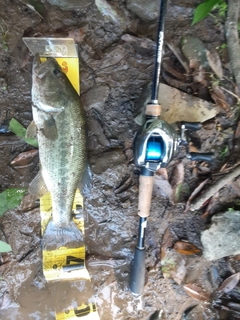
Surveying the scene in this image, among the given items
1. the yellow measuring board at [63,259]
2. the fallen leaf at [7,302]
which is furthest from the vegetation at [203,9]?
the fallen leaf at [7,302]

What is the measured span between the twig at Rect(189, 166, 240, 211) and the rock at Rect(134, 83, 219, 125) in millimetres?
536

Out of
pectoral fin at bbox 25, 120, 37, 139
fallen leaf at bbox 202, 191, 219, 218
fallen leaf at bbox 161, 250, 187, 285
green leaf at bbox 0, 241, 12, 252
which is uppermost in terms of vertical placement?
pectoral fin at bbox 25, 120, 37, 139

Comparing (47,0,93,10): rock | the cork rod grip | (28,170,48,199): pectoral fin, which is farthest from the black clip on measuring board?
(28,170,48,199): pectoral fin

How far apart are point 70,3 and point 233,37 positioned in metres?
1.40

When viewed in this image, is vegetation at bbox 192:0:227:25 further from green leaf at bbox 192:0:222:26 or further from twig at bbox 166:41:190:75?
twig at bbox 166:41:190:75

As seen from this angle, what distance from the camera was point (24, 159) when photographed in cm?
273

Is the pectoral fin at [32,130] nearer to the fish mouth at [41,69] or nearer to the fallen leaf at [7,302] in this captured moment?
the fish mouth at [41,69]

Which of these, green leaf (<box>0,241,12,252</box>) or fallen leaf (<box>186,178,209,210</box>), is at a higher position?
fallen leaf (<box>186,178,209,210</box>)

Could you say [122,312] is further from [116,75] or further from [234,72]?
[234,72]

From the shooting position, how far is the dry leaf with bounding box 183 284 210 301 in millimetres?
2920

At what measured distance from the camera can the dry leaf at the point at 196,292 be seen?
9.58ft

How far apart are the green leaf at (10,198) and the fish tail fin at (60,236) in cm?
34

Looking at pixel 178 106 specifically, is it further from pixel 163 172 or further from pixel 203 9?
pixel 203 9

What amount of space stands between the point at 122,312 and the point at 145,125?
1.82 metres
